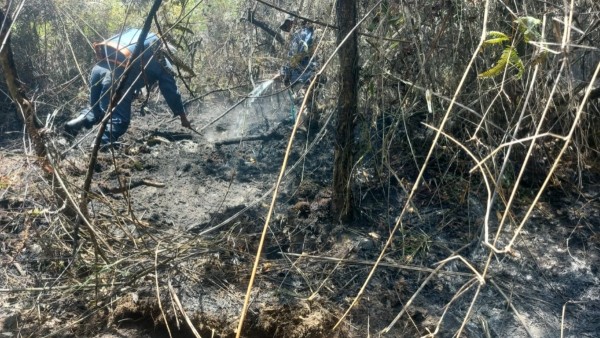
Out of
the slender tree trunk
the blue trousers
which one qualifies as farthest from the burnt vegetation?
the blue trousers

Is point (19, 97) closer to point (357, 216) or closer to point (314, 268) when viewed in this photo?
point (314, 268)

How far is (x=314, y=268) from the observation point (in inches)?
151

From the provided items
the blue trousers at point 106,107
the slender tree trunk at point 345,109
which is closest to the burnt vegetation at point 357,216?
the slender tree trunk at point 345,109

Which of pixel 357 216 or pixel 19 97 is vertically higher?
pixel 19 97

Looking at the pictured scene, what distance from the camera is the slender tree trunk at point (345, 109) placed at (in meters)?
3.73

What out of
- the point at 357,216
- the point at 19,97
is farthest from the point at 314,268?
the point at 19,97

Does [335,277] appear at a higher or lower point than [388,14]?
lower

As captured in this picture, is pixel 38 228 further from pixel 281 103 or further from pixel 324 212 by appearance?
pixel 281 103

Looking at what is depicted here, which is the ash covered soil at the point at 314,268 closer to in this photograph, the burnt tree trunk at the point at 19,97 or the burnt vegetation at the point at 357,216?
the burnt vegetation at the point at 357,216

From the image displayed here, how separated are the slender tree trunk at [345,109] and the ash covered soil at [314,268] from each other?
18 cm

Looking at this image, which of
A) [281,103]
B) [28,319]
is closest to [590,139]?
[281,103]

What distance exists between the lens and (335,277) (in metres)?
3.75

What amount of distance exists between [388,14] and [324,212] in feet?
4.44

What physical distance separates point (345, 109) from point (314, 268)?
0.95 meters
